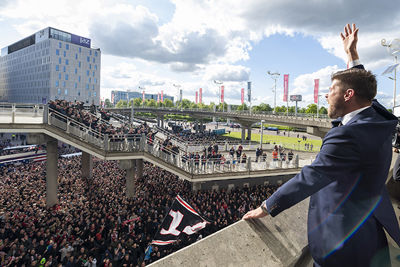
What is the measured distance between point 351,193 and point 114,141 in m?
17.1

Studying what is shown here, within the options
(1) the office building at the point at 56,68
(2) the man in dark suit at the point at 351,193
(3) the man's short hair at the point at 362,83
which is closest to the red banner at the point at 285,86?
(3) the man's short hair at the point at 362,83

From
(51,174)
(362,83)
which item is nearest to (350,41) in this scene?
(362,83)

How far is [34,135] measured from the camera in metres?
16.1

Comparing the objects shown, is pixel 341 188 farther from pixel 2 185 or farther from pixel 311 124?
pixel 311 124

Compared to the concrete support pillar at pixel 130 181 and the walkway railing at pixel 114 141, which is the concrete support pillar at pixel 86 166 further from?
the walkway railing at pixel 114 141

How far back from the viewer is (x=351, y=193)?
1.45 m

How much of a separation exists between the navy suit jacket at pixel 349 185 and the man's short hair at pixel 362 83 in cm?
13

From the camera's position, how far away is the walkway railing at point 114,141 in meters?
15.7

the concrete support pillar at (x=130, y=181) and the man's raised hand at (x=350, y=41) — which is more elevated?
the man's raised hand at (x=350, y=41)

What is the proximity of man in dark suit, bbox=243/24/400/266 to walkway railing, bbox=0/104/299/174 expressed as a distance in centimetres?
1648

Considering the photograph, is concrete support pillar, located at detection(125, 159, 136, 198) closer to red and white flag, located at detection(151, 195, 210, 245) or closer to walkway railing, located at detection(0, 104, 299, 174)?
walkway railing, located at detection(0, 104, 299, 174)

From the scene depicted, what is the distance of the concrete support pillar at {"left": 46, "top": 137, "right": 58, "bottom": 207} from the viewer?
1702cm

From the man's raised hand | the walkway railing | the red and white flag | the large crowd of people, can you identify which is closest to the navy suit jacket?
the man's raised hand

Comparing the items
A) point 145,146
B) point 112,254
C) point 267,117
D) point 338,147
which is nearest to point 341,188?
point 338,147
